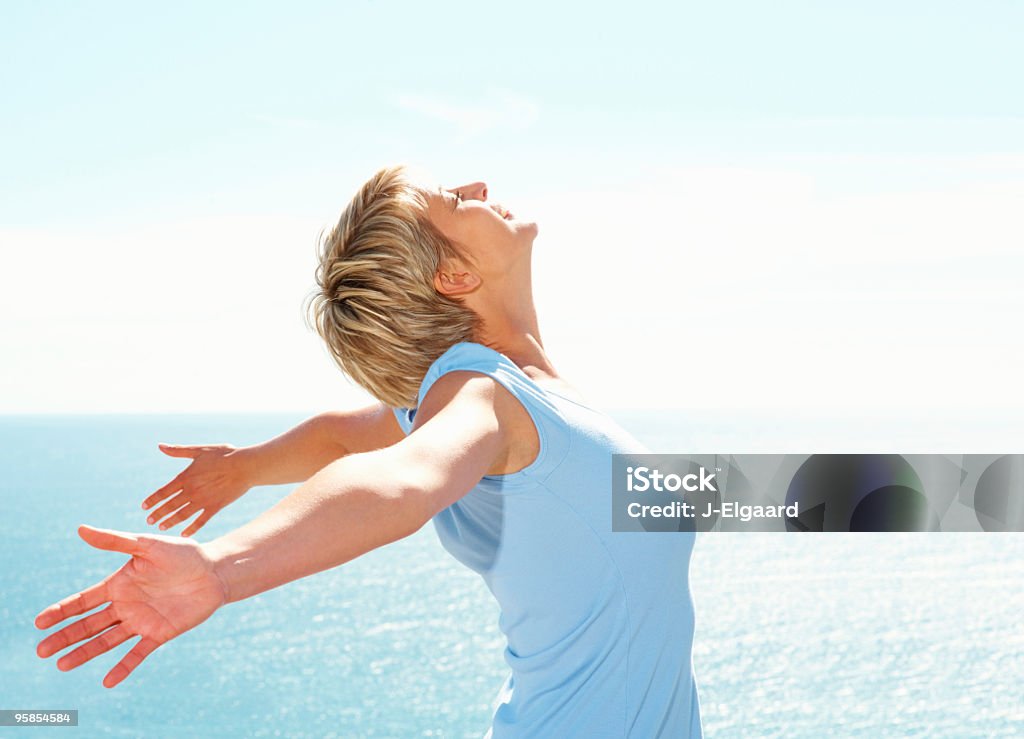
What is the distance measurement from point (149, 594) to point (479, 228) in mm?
1015

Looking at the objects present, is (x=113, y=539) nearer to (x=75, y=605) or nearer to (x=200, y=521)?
(x=75, y=605)

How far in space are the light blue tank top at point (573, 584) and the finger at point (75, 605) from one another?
590 millimetres

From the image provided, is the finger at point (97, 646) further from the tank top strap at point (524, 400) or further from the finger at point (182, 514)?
the finger at point (182, 514)

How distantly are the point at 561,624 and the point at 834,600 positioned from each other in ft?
162

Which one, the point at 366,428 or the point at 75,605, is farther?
the point at 366,428

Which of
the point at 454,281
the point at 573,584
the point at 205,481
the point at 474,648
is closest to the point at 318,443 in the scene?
the point at 205,481

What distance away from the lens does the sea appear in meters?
34.5

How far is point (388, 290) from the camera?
5.41ft

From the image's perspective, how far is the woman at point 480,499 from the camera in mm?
979

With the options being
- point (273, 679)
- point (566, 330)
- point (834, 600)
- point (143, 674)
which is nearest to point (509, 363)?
point (273, 679)

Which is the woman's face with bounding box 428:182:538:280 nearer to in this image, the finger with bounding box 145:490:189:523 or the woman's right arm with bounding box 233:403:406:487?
the woman's right arm with bounding box 233:403:406:487

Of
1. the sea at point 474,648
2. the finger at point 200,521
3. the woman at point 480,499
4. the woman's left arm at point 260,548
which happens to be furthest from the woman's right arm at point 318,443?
the sea at point 474,648

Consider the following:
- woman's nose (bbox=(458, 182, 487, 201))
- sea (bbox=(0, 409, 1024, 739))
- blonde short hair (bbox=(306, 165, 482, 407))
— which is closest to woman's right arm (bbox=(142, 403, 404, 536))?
blonde short hair (bbox=(306, 165, 482, 407))

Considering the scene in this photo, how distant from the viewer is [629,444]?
1.56 m
